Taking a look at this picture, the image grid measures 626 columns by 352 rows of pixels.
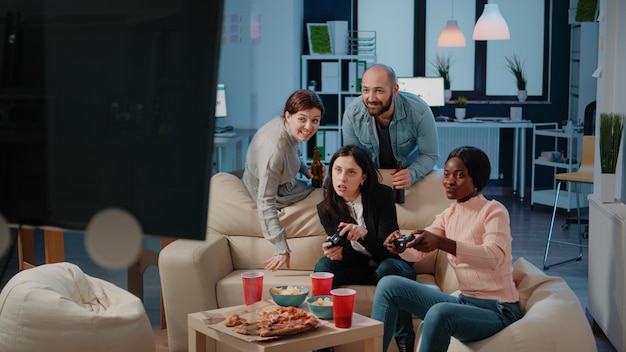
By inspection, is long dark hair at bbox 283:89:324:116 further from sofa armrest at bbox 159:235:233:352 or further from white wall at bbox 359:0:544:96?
white wall at bbox 359:0:544:96

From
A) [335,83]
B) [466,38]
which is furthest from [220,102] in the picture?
[466,38]

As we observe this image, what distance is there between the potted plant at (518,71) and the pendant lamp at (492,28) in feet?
3.03

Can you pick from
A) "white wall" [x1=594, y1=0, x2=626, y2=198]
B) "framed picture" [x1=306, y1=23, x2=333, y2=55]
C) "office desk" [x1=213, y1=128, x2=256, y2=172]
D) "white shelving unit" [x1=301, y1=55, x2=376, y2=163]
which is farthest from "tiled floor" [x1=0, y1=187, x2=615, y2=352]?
"office desk" [x1=213, y1=128, x2=256, y2=172]

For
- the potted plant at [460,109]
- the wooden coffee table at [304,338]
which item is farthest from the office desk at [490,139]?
the wooden coffee table at [304,338]

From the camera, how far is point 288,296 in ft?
10.5

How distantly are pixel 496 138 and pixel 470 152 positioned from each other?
6.01m

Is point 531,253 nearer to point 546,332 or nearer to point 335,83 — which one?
point 335,83

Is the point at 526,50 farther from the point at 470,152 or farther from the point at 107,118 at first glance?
the point at 107,118

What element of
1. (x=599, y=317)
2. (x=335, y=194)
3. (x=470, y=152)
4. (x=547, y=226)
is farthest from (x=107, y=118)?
(x=547, y=226)

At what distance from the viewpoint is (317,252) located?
3.99 meters

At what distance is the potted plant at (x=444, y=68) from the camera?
28.8ft

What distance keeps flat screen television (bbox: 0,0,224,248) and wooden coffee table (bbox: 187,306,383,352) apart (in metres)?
2.27

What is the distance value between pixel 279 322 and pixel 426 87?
604 cm

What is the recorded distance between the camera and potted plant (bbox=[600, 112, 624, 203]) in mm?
3869
